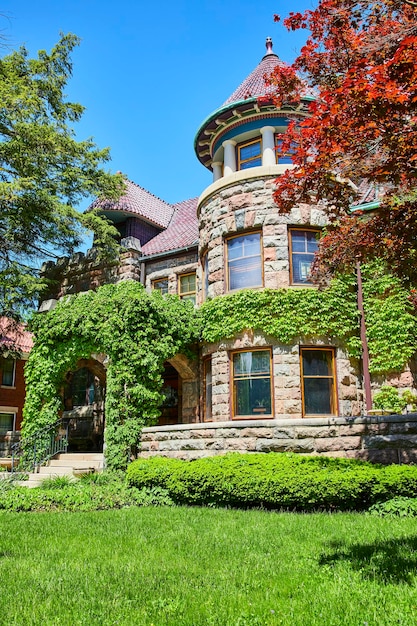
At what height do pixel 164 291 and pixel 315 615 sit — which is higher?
pixel 164 291

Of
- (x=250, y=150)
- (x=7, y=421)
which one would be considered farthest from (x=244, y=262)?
(x=7, y=421)

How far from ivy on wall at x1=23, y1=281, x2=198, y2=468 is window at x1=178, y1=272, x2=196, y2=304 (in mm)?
2503

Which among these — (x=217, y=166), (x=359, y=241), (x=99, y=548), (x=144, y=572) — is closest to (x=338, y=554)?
(x=144, y=572)

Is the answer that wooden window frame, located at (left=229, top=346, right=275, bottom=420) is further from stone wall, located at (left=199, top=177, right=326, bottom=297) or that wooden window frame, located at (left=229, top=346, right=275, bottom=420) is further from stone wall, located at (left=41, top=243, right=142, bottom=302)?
stone wall, located at (left=41, top=243, right=142, bottom=302)

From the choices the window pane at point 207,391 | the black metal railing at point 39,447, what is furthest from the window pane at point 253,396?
the black metal railing at point 39,447

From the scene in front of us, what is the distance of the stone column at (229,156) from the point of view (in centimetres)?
1584

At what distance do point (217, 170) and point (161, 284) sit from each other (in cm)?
441

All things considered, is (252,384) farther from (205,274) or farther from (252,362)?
(205,274)

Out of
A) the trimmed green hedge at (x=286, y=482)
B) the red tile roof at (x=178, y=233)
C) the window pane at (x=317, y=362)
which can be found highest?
the red tile roof at (x=178, y=233)

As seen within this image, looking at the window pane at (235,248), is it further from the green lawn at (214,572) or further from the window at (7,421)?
the window at (7,421)

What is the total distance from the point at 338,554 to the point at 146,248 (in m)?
15.8

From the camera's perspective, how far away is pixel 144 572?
5000 mm

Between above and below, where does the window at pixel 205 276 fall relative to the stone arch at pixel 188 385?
above

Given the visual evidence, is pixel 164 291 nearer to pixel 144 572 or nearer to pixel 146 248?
pixel 146 248
